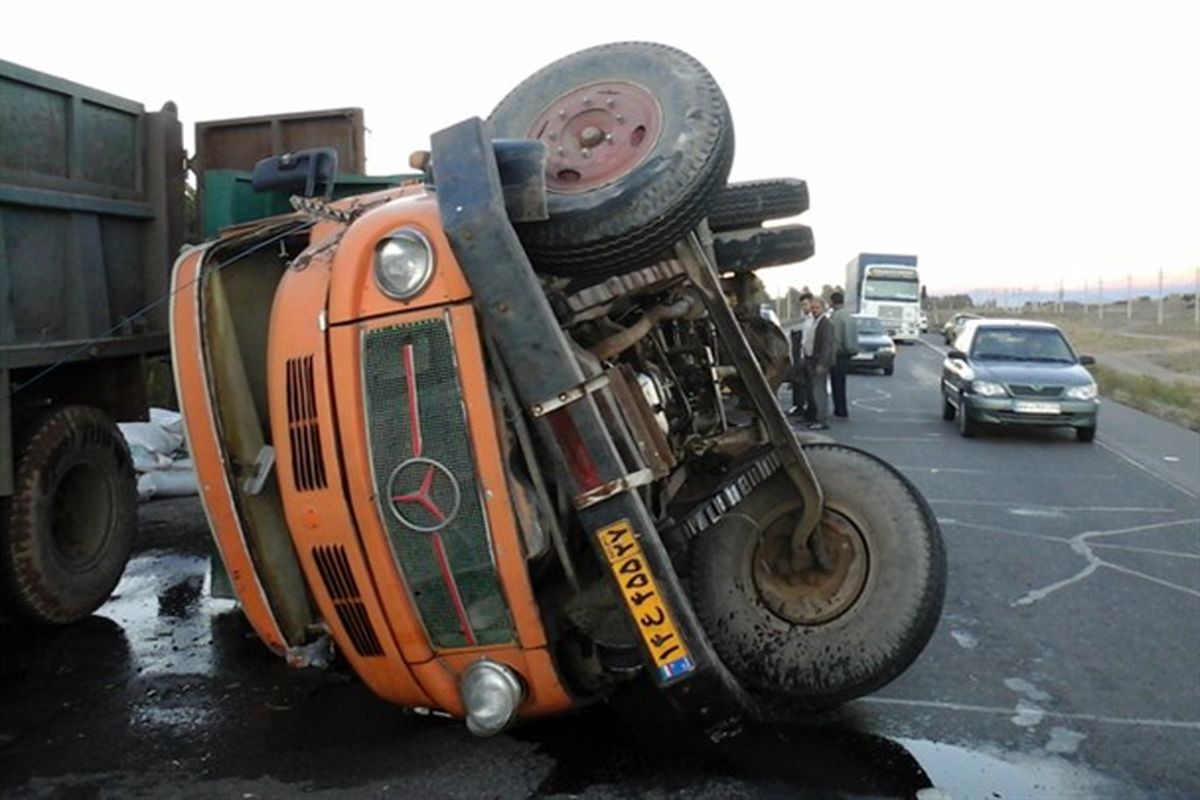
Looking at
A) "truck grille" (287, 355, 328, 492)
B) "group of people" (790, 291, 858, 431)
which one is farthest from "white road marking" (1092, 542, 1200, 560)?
"group of people" (790, 291, 858, 431)

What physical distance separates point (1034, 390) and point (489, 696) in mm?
11447

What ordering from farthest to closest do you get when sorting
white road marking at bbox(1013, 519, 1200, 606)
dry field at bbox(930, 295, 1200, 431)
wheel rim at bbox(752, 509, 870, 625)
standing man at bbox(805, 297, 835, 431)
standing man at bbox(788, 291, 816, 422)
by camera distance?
1. dry field at bbox(930, 295, 1200, 431)
2. standing man at bbox(788, 291, 816, 422)
3. standing man at bbox(805, 297, 835, 431)
4. white road marking at bbox(1013, 519, 1200, 606)
5. wheel rim at bbox(752, 509, 870, 625)

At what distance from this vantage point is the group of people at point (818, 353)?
45.3ft

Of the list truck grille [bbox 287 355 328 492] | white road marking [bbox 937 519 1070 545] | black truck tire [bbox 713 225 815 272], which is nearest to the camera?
truck grille [bbox 287 355 328 492]

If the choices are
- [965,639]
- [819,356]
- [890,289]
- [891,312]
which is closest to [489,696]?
[965,639]

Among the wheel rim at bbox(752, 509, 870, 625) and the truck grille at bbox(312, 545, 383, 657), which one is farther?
the wheel rim at bbox(752, 509, 870, 625)

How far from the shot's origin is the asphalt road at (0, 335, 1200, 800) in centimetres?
371

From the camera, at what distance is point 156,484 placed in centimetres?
866

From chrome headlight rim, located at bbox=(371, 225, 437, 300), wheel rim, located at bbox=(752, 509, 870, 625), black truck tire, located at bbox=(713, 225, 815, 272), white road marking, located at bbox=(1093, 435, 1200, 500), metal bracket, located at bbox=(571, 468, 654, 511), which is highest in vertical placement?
black truck tire, located at bbox=(713, 225, 815, 272)

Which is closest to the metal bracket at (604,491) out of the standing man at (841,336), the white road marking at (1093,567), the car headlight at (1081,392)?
the white road marking at (1093,567)

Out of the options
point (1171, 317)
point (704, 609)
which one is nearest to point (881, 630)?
point (704, 609)

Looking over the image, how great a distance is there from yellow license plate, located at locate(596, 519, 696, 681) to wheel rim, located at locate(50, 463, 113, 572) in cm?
363

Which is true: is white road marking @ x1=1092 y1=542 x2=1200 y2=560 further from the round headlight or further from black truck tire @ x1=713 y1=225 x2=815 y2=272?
the round headlight

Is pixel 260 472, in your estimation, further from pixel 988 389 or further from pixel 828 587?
pixel 988 389
